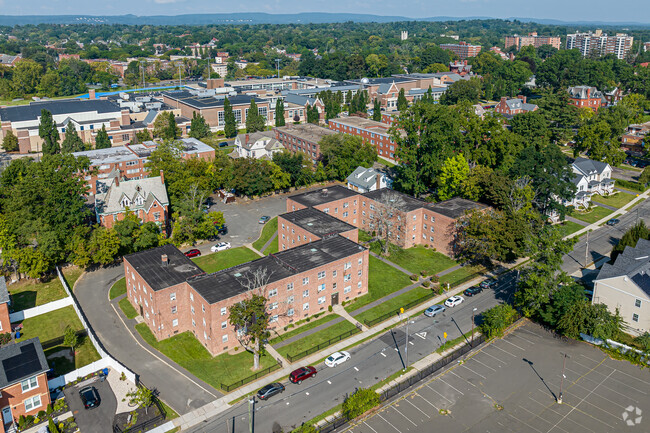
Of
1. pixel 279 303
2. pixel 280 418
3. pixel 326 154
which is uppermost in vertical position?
pixel 326 154

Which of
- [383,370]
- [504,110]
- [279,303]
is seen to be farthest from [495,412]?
[504,110]

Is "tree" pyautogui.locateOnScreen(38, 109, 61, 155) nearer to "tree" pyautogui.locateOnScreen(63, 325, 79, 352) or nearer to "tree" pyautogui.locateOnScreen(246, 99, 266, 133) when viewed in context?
"tree" pyautogui.locateOnScreen(246, 99, 266, 133)

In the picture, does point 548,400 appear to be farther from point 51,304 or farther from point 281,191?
point 281,191

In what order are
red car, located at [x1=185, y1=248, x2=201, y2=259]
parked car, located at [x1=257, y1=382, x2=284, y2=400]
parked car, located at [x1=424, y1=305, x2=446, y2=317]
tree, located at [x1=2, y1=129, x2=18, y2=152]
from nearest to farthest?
parked car, located at [x1=257, y1=382, x2=284, y2=400] < parked car, located at [x1=424, y1=305, x2=446, y2=317] < red car, located at [x1=185, y1=248, x2=201, y2=259] < tree, located at [x1=2, y1=129, x2=18, y2=152]

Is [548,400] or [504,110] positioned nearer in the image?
[548,400]

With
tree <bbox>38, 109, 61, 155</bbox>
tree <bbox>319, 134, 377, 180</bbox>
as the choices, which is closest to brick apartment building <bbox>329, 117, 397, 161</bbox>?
tree <bbox>319, 134, 377, 180</bbox>

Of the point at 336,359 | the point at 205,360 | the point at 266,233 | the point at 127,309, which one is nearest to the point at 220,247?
the point at 266,233

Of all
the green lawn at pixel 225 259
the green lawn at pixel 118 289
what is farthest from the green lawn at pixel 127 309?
the green lawn at pixel 225 259
